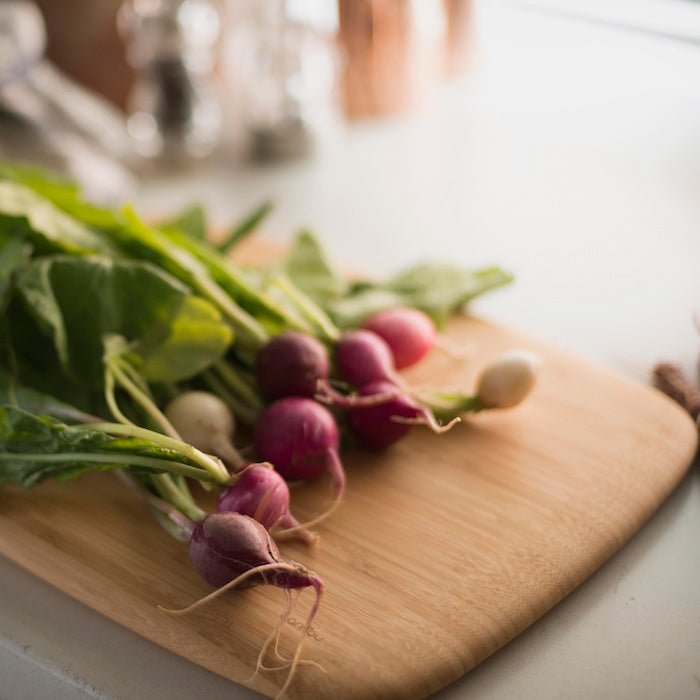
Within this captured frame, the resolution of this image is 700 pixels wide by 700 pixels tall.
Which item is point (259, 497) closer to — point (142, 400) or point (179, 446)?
point (179, 446)

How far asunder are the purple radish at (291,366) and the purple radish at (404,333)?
119mm

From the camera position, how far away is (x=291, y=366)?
1069mm

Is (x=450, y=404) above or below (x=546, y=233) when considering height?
above

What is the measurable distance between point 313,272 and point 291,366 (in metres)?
0.28

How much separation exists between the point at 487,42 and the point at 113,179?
1.05m

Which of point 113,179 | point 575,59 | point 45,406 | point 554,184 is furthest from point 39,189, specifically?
point 575,59

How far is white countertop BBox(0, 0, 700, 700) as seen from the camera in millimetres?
846

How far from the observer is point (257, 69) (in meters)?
1.99

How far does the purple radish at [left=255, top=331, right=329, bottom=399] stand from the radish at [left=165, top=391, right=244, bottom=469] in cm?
6

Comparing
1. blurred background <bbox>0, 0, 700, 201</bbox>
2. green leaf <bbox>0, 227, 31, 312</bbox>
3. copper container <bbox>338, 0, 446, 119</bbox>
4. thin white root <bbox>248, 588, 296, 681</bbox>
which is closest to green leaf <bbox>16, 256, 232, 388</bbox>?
green leaf <bbox>0, 227, 31, 312</bbox>

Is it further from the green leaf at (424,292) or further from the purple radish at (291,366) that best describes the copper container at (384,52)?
the purple radish at (291,366)

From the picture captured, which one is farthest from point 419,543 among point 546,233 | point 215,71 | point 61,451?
point 215,71

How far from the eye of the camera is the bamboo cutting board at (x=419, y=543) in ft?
2.71

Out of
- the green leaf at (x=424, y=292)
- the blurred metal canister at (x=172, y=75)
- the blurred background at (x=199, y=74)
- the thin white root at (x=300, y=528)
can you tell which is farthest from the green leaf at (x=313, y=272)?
the blurred metal canister at (x=172, y=75)
